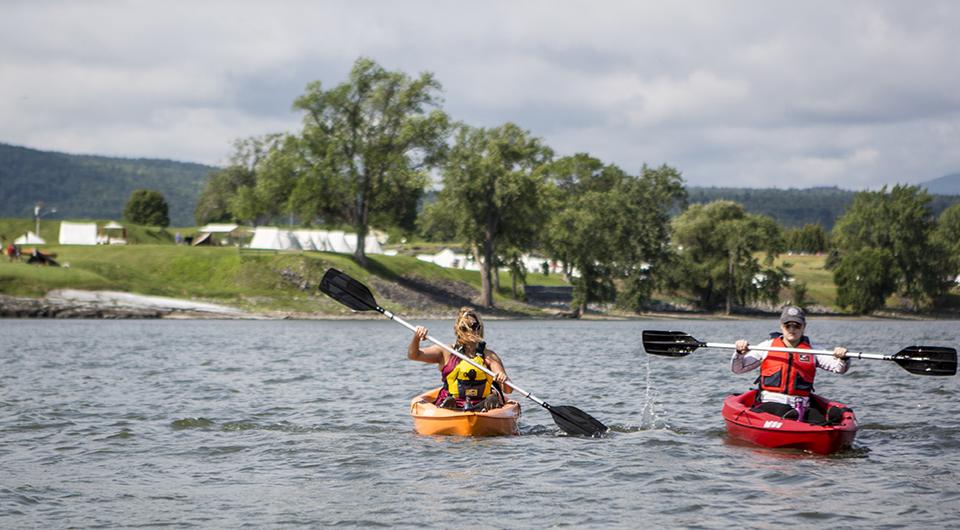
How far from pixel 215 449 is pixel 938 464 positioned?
9.20 meters

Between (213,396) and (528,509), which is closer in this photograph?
(528,509)

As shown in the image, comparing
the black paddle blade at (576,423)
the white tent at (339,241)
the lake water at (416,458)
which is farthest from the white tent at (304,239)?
the black paddle blade at (576,423)

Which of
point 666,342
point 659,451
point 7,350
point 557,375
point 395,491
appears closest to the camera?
point 395,491

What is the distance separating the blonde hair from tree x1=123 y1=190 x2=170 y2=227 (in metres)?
121

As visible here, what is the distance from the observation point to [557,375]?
26.2 metres

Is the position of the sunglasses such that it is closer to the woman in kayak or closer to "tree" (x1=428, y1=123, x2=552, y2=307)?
the woman in kayak

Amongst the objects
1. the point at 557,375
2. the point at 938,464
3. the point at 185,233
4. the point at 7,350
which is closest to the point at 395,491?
the point at 938,464

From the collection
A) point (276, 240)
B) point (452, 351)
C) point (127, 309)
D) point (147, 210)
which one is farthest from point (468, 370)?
point (147, 210)

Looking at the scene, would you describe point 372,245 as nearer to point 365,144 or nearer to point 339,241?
point 339,241

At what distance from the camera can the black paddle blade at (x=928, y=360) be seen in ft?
46.8

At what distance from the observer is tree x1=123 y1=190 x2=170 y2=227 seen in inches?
5134

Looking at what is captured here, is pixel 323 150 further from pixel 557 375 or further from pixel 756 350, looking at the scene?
pixel 756 350

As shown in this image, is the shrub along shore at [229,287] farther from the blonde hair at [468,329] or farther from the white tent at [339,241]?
the blonde hair at [468,329]

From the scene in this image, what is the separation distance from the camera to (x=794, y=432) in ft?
44.3
